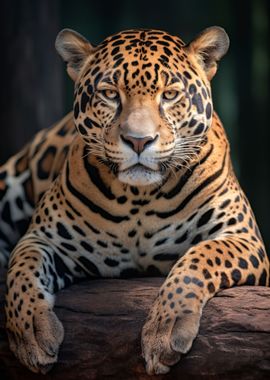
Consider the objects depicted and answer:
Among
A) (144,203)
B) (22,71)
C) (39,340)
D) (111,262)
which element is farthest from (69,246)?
(22,71)

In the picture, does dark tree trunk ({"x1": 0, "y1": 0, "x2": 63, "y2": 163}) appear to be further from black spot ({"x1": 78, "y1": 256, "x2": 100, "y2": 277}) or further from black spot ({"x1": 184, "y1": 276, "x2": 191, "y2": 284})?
black spot ({"x1": 184, "y1": 276, "x2": 191, "y2": 284})

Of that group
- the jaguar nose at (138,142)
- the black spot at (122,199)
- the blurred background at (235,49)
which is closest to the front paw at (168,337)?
the jaguar nose at (138,142)

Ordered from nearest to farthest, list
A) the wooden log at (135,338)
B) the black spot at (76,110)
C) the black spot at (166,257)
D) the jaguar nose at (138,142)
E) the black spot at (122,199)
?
1. the wooden log at (135,338)
2. the jaguar nose at (138,142)
3. the black spot at (76,110)
4. the black spot at (122,199)
5. the black spot at (166,257)

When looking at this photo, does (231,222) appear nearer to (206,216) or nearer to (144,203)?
(206,216)

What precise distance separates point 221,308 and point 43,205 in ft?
5.96

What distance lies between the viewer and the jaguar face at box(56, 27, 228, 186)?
611 centimetres

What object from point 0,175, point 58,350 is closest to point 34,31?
point 0,175

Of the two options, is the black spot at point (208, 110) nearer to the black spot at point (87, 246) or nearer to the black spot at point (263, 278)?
the black spot at point (263, 278)

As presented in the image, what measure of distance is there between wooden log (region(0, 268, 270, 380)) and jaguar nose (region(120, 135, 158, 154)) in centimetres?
105

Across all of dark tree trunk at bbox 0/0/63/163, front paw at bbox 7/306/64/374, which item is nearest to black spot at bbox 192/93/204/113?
front paw at bbox 7/306/64/374

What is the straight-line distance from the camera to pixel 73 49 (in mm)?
6836

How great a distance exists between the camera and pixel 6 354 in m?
6.39

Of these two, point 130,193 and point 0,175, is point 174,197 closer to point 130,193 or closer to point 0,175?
point 130,193

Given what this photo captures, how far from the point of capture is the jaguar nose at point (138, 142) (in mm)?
5973
